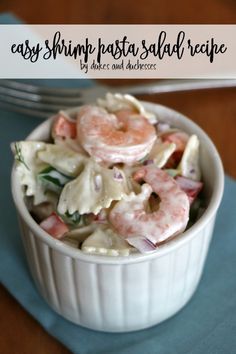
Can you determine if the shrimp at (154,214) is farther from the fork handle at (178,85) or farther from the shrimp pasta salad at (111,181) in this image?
the fork handle at (178,85)

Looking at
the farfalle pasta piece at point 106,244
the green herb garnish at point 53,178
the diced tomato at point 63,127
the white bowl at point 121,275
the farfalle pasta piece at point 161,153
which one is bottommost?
the white bowl at point 121,275

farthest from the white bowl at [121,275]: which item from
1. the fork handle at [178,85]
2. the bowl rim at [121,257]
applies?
the fork handle at [178,85]

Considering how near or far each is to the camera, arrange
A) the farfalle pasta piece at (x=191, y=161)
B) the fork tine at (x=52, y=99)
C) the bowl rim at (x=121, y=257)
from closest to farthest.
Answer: the bowl rim at (x=121, y=257) < the farfalle pasta piece at (x=191, y=161) < the fork tine at (x=52, y=99)

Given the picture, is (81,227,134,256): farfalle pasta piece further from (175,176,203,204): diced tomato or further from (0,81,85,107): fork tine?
(0,81,85,107): fork tine

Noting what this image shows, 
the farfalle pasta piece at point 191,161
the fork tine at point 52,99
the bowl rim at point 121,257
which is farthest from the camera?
the fork tine at point 52,99

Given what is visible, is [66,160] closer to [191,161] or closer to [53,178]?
[53,178]

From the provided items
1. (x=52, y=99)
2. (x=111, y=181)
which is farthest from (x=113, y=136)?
(x=52, y=99)
